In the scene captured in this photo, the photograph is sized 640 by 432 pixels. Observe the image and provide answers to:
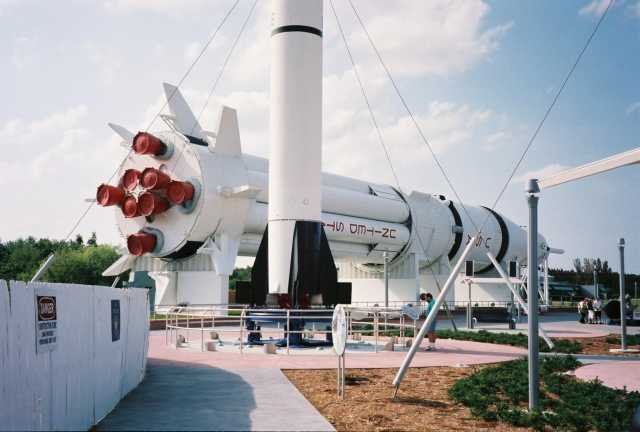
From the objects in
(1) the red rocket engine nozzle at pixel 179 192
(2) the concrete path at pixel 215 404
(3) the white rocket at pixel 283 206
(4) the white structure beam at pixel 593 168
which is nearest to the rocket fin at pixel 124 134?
(3) the white rocket at pixel 283 206

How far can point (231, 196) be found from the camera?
29.7m

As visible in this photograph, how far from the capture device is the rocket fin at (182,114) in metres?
30.6

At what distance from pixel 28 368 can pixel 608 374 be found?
38.9 feet

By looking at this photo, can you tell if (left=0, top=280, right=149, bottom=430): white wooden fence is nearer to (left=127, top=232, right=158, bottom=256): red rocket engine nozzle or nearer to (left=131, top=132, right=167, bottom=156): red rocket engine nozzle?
(left=131, top=132, right=167, bottom=156): red rocket engine nozzle

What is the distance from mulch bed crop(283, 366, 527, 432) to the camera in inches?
352

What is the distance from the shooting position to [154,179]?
94.8 feet

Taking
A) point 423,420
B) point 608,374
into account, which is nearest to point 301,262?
point 608,374

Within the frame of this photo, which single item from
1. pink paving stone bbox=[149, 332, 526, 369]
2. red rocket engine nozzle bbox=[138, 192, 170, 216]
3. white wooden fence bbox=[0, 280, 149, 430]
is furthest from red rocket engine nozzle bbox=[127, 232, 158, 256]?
white wooden fence bbox=[0, 280, 149, 430]

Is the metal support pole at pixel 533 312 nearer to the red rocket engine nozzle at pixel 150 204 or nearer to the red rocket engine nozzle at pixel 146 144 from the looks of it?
the red rocket engine nozzle at pixel 150 204

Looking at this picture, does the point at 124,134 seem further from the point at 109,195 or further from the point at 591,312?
the point at 591,312

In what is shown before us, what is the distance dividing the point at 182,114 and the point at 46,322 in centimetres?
2493

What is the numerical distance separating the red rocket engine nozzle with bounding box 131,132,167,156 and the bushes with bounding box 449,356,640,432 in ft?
65.4

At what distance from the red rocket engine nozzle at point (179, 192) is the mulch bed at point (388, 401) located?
16.2 m

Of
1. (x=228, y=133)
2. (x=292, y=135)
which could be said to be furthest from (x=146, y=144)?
(x=292, y=135)
